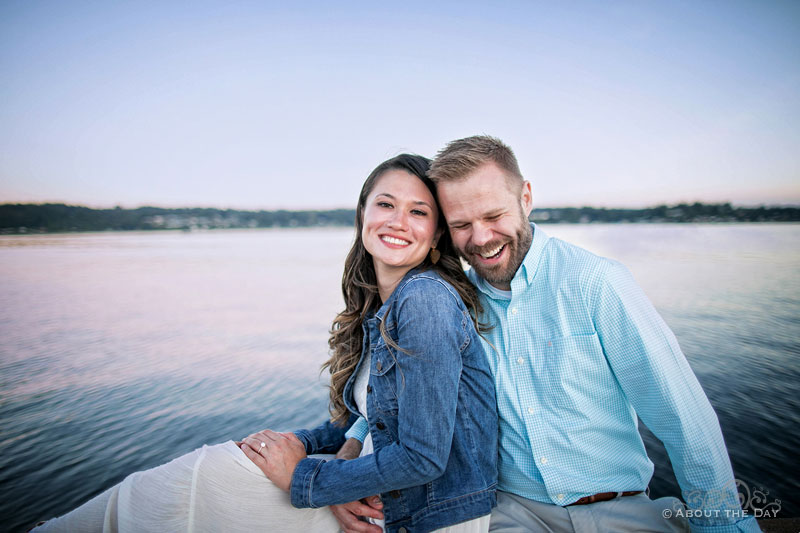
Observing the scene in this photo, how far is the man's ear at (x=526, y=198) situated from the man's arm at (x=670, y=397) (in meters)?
0.90

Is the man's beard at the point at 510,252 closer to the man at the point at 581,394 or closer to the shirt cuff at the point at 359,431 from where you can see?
the man at the point at 581,394

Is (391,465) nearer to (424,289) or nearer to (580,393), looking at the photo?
(424,289)

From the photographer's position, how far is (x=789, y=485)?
427 cm

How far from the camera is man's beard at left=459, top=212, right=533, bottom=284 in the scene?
8.84ft

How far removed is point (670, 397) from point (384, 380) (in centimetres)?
159

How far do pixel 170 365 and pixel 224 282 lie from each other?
32.2 ft

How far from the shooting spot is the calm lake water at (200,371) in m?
4.69

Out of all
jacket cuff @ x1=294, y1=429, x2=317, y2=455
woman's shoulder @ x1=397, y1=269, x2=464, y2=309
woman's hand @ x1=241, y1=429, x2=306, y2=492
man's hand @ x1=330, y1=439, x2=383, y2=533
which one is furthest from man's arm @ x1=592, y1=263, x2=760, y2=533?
jacket cuff @ x1=294, y1=429, x2=317, y2=455

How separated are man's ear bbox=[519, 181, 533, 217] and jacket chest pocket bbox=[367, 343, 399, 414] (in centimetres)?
153

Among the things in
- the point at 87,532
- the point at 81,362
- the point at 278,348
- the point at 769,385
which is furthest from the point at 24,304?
the point at 769,385

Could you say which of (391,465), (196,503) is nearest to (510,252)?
(391,465)

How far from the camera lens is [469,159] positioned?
270cm

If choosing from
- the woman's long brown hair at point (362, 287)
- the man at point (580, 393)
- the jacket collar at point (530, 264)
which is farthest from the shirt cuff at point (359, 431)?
the jacket collar at point (530, 264)

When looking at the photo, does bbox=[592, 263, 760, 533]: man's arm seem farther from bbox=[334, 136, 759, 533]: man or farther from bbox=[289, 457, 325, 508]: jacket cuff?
bbox=[289, 457, 325, 508]: jacket cuff
